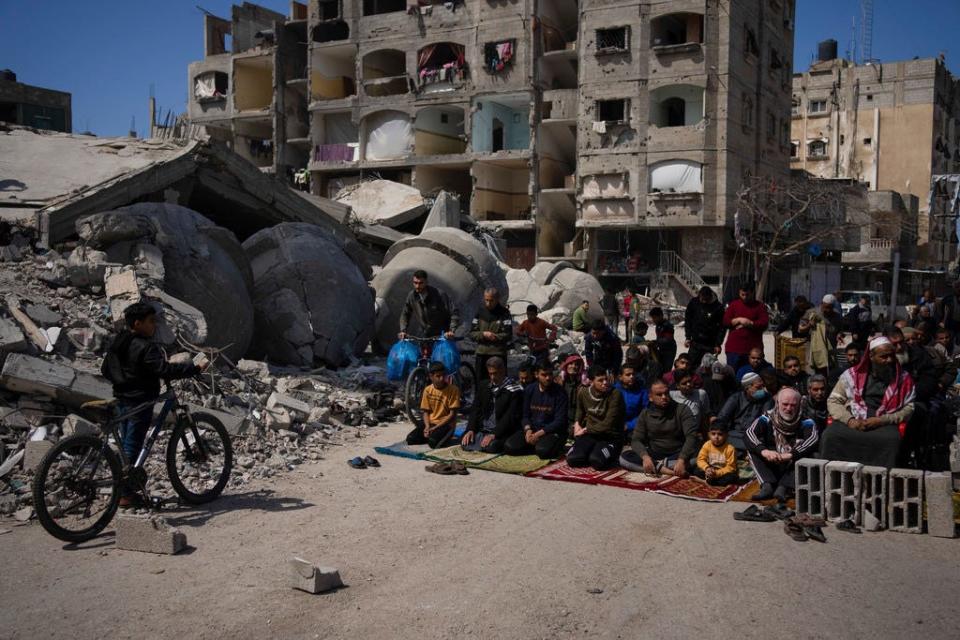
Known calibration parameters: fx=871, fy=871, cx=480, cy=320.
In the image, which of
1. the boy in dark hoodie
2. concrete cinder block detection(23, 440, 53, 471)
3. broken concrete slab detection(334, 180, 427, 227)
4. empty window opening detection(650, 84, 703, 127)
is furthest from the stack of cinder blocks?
empty window opening detection(650, 84, 703, 127)

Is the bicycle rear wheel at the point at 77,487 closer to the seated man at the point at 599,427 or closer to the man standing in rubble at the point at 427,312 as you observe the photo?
the seated man at the point at 599,427

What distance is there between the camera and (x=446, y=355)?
10828mm

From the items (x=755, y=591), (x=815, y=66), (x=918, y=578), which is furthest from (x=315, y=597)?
(x=815, y=66)

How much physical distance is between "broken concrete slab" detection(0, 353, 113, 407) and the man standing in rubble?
3922 mm

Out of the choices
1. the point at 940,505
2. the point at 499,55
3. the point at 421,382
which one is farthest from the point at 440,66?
the point at 940,505

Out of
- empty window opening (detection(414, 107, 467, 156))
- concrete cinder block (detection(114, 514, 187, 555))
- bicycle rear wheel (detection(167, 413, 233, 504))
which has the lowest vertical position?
concrete cinder block (detection(114, 514, 187, 555))

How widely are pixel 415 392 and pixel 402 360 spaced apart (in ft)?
2.08

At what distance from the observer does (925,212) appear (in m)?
50.8

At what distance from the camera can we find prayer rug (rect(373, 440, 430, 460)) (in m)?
8.72

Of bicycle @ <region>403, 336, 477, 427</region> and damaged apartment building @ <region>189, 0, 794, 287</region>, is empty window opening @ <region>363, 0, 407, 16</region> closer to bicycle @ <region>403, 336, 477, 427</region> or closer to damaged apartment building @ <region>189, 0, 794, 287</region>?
damaged apartment building @ <region>189, 0, 794, 287</region>

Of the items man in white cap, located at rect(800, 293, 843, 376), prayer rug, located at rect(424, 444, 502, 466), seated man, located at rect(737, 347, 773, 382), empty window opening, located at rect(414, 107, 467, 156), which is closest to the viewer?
prayer rug, located at rect(424, 444, 502, 466)

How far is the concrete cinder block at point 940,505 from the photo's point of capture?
6070 mm

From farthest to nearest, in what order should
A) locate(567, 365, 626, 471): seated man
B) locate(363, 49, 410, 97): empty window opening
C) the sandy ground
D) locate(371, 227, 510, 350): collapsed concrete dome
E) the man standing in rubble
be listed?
locate(363, 49, 410, 97): empty window opening → locate(371, 227, 510, 350): collapsed concrete dome → the man standing in rubble → locate(567, 365, 626, 471): seated man → the sandy ground

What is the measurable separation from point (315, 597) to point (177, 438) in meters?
2.36
